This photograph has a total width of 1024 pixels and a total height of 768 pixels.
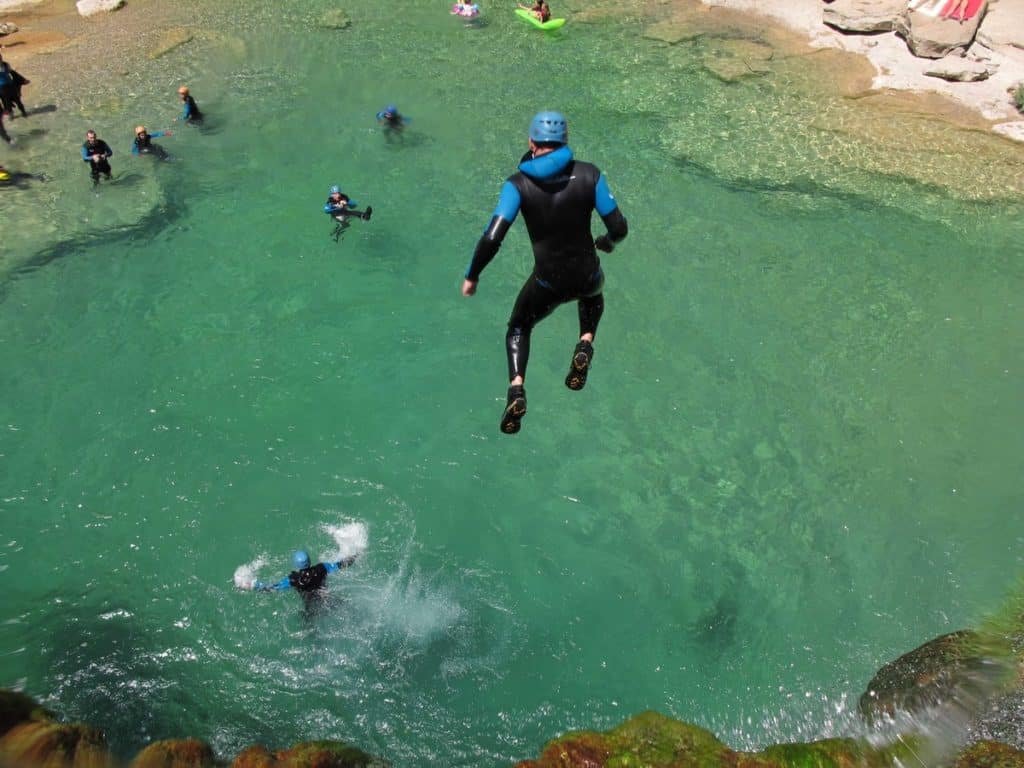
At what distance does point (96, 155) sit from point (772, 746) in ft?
43.0

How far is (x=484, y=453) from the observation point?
9422mm

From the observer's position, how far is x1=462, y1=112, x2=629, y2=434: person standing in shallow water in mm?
5078

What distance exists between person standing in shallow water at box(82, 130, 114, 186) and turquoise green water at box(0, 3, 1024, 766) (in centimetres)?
46

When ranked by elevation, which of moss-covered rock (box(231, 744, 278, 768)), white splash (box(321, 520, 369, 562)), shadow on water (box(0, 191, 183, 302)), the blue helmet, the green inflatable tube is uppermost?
the blue helmet

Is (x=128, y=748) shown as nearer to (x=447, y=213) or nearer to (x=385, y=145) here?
(x=447, y=213)

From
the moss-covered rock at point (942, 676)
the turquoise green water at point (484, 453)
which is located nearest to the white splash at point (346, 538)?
the turquoise green water at point (484, 453)

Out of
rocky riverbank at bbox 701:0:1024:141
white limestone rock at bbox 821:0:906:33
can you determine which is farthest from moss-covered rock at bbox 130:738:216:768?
white limestone rock at bbox 821:0:906:33

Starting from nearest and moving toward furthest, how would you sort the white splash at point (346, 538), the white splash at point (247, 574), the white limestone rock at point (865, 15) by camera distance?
the white splash at point (247, 574) → the white splash at point (346, 538) → the white limestone rock at point (865, 15)

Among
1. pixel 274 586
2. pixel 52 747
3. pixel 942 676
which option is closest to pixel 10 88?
pixel 274 586

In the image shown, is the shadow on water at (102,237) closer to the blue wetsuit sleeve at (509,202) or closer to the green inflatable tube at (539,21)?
the blue wetsuit sleeve at (509,202)

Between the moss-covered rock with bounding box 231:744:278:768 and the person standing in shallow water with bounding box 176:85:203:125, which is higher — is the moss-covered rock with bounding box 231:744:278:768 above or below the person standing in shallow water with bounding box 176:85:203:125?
below

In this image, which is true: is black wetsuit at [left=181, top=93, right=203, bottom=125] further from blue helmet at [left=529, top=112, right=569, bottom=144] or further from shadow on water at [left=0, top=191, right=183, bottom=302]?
blue helmet at [left=529, top=112, right=569, bottom=144]

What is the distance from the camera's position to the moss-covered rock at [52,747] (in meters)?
5.63

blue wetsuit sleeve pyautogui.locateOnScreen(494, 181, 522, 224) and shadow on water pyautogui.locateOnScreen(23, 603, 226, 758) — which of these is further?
shadow on water pyautogui.locateOnScreen(23, 603, 226, 758)
